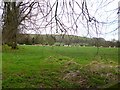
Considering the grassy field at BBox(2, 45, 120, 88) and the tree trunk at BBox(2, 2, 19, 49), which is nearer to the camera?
the tree trunk at BBox(2, 2, 19, 49)

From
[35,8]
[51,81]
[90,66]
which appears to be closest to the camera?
[35,8]

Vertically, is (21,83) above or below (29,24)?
below

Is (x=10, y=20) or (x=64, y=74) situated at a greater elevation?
(x=10, y=20)

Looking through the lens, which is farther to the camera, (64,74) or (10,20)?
(64,74)

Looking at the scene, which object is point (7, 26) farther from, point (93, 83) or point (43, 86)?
point (93, 83)

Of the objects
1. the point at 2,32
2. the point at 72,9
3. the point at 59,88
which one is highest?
the point at 72,9

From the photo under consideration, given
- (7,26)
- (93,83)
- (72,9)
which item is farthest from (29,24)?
(93,83)

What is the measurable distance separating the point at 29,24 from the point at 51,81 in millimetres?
3432

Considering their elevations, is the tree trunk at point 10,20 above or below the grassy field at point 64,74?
above

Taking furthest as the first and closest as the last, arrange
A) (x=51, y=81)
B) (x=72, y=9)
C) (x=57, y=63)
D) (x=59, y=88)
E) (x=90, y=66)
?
(x=57, y=63), (x=90, y=66), (x=51, y=81), (x=59, y=88), (x=72, y=9)

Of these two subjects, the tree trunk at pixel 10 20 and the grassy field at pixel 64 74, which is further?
the grassy field at pixel 64 74

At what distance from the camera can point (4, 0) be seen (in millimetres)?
4336

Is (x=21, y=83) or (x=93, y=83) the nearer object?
(x=21, y=83)

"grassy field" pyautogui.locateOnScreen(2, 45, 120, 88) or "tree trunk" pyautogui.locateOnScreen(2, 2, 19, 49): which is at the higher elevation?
"tree trunk" pyautogui.locateOnScreen(2, 2, 19, 49)
